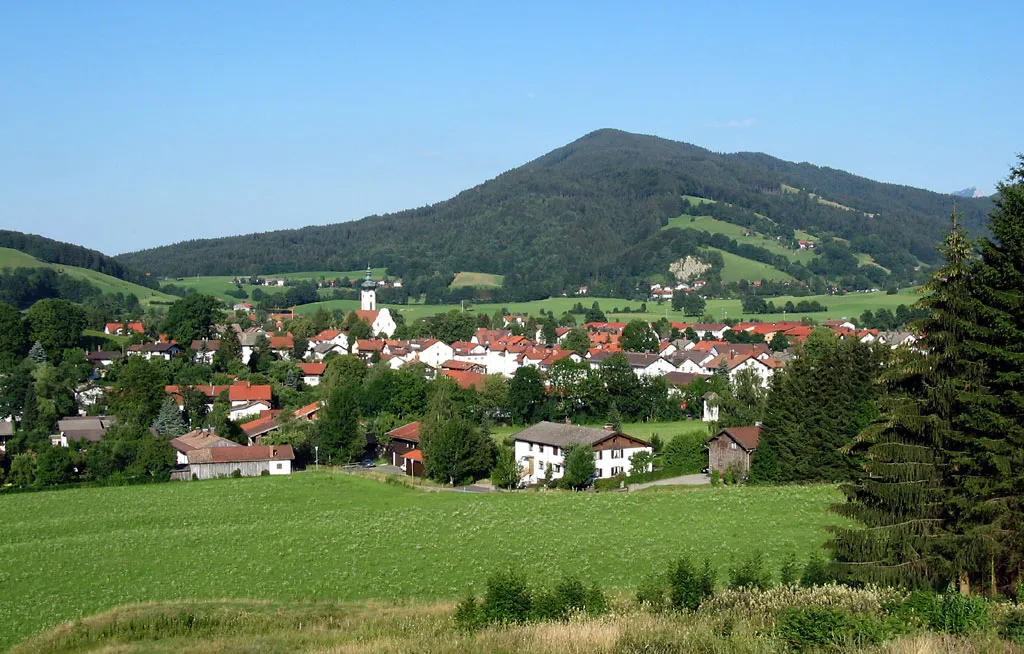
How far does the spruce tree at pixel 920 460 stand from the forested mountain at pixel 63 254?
498 feet

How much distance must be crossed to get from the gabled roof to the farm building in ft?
64.3

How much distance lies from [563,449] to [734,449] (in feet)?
23.8

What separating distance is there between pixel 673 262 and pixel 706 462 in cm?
13653

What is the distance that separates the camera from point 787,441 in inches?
1353

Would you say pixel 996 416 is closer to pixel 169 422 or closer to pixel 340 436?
pixel 340 436

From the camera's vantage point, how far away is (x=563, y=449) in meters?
40.1

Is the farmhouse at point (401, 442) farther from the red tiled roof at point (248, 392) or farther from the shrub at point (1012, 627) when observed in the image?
the shrub at point (1012, 627)

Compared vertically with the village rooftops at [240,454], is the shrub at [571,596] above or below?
above

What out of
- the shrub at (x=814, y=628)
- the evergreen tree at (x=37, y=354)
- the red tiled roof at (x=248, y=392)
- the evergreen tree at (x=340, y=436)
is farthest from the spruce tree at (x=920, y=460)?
the evergreen tree at (x=37, y=354)

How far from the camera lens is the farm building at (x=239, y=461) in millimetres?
42062

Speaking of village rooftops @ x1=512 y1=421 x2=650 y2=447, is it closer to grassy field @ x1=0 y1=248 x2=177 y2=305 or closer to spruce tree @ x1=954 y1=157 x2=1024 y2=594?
spruce tree @ x1=954 y1=157 x2=1024 y2=594

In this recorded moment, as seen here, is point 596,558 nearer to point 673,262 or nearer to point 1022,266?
point 1022,266

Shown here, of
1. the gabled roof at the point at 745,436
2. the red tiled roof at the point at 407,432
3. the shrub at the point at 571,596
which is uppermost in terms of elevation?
the shrub at the point at 571,596

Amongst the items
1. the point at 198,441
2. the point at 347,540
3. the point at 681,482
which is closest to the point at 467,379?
the point at 198,441
